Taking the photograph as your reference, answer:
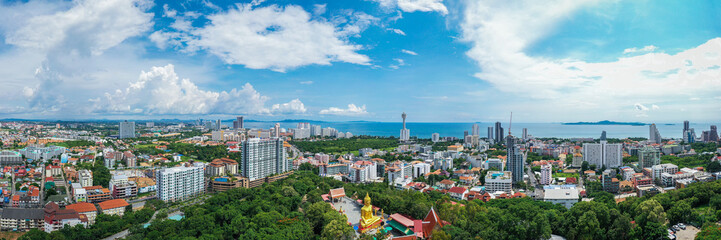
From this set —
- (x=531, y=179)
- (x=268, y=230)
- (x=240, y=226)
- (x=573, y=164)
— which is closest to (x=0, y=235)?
(x=240, y=226)

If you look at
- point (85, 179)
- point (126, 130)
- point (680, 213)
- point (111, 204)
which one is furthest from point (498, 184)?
point (126, 130)

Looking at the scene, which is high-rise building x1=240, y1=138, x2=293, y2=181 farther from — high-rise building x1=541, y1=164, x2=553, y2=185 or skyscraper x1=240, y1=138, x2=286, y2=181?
high-rise building x1=541, y1=164, x2=553, y2=185

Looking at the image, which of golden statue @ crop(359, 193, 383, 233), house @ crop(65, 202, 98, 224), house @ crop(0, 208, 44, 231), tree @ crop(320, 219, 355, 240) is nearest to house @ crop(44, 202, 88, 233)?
house @ crop(0, 208, 44, 231)

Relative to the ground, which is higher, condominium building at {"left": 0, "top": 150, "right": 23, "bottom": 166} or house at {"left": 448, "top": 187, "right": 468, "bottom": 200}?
condominium building at {"left": 0, "top": 150, "right": 23, "bottom": 166}

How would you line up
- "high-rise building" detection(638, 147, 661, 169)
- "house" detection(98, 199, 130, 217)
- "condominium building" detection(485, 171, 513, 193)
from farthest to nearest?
"high-rise building" detection(638, 147, 661, 169) < "condominium building" detection(485, 171, 513, 193) < "house" detection(98, 199, 130, 217)

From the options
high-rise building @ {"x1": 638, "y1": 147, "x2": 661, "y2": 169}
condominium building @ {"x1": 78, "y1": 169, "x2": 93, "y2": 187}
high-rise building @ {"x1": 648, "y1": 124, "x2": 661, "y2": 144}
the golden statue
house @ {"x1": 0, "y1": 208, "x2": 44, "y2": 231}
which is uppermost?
high-rise building @ {"x1": 648, "y1": 124, "x2": 661, "y2": 144}

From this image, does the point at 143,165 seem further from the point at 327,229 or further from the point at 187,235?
the point at 327,229
